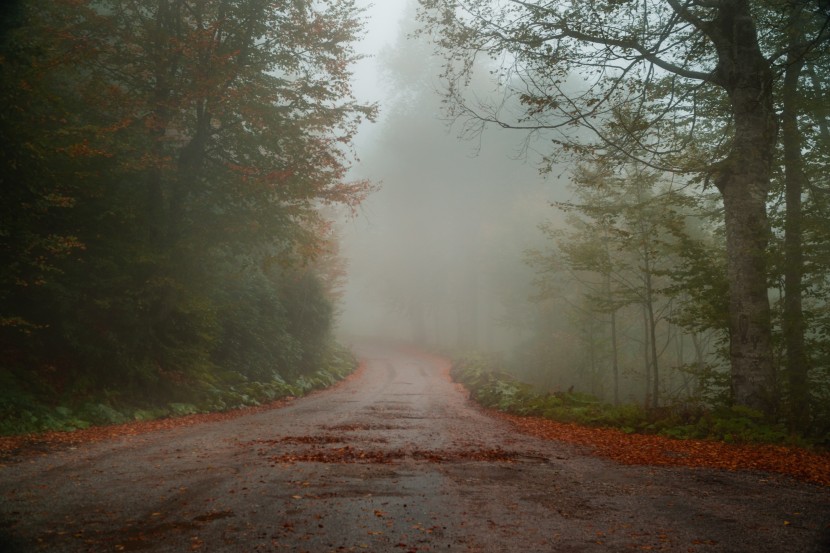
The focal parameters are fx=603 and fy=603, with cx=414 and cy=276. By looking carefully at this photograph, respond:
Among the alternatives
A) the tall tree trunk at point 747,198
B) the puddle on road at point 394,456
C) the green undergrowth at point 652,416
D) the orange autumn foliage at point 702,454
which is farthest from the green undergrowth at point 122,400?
the tall tree trunk at point 747,198

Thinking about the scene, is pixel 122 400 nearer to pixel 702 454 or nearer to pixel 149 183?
pixel 149 183

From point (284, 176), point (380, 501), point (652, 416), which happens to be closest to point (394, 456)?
point (380, 501)

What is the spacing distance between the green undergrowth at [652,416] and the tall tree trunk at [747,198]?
2.12ft

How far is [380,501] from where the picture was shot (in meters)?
5.80

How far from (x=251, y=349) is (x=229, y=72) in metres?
9.11

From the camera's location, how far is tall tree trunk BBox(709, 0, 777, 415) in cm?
1074

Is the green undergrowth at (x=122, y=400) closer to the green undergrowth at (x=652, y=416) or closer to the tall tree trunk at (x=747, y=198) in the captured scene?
the green undergrowth at (x=652, y=416)

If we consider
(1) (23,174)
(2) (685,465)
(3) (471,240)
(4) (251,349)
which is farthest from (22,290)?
(3) (471,240)

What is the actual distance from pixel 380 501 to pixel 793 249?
10.5 metres

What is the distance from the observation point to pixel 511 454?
8.88 meters

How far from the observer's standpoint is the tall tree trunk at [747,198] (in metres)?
10.7

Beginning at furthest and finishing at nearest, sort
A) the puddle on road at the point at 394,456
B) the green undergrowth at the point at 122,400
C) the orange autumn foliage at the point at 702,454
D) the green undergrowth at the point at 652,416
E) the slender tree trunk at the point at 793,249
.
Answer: the slender tree trunk at the point at 793,249 < the green undergrowth at the point at 122,400 < the green undergrowth at the point at 652,416 < the puddle on road at the point at 394,456 < the orange autumn foliage at the point at 702,454

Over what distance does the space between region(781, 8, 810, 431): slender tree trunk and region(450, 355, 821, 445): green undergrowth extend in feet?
2.82

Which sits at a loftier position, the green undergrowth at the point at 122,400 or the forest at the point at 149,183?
the forest at the point at 149,183
